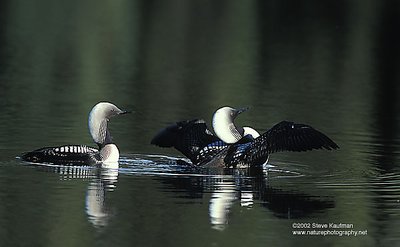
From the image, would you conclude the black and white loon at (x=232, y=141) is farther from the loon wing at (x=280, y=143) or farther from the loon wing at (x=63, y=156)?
the loon wing at (x=63, y=156)

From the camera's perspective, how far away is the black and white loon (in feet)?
56.3

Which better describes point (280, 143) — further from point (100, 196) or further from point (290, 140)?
point (100, 196)

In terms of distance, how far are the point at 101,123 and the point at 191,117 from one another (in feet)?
17.5

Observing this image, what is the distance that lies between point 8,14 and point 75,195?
3810 cm

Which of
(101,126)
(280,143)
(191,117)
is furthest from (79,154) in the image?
(191,117)

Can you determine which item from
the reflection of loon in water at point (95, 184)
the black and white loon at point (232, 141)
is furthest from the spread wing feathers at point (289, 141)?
the reflection of loon in water at point (95, 184)

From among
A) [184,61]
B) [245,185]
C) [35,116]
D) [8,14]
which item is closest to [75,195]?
[245,185]

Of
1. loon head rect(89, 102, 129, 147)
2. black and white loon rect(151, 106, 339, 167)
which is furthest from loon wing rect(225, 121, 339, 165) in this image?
loon head rect(89, 102, 129, 147)

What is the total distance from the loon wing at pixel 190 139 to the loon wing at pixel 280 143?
2.00 feet

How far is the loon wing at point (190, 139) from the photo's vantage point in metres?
18.0

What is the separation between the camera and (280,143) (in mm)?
17125

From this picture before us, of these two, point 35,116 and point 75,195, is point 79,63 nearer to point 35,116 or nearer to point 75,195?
point 35,116

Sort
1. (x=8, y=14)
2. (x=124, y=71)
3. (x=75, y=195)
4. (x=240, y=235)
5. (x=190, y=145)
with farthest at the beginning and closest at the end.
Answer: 1. (x=8, y=14)
2. (x=124, y=71)
3. (x=190, y=145)
4. (x=75, y=195)
5. (x=240, y=235)

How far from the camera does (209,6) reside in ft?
197
